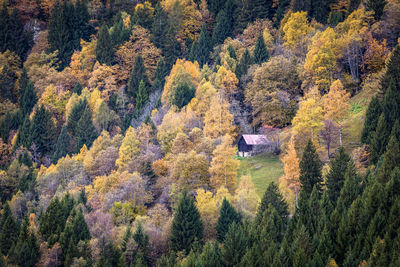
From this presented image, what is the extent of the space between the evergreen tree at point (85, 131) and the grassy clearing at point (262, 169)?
137 feet

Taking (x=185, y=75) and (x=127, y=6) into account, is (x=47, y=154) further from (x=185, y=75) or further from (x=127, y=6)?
(x=127, y=6)

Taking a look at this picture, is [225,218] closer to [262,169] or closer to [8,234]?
[262,169]

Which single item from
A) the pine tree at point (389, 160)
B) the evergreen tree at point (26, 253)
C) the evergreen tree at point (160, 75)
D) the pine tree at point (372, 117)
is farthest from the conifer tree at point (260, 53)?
the evergreen tree at point (26, 253)

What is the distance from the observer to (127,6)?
18112 cm

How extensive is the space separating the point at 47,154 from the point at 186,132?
45.4 meters

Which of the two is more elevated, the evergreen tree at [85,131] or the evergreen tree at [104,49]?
the evergreen tree at [104,49]

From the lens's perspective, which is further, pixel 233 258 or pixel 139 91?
pixel 139 91

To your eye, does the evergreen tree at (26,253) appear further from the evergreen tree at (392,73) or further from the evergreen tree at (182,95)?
the evergreen tree at (392,73)

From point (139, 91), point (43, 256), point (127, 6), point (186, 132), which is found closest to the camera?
point (43, 256)

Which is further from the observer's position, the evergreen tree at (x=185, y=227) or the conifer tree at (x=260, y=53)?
the conifer tree at (x=260, y=53)

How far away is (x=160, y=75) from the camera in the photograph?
137m

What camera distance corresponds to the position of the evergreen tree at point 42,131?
134125mm

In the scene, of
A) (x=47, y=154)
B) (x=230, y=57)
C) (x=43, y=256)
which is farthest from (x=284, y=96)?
(x=47, y=154)

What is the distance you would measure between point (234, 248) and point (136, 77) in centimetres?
7804
